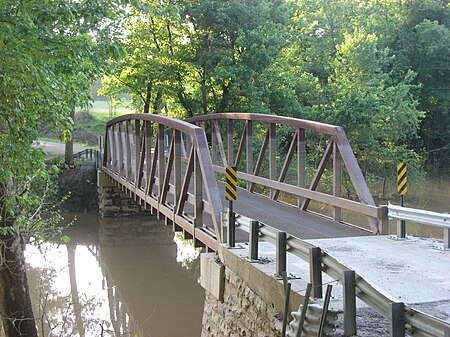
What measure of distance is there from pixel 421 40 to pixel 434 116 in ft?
18.5

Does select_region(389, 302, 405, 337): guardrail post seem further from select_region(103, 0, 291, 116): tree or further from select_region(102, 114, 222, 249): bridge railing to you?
select_region(103, 0, 291, 116): tree

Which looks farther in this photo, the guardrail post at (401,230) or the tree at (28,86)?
the guardrail post at (401,230)

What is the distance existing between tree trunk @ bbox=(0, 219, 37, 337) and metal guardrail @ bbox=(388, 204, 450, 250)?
5884 millimetres

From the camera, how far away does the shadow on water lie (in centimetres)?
1257

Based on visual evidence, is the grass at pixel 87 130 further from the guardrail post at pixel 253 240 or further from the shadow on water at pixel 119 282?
the guardrail post at pixel 253 240

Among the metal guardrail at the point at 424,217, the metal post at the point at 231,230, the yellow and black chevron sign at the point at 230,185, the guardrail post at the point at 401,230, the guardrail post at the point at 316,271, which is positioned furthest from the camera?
the guardrail post at the point at 401,230

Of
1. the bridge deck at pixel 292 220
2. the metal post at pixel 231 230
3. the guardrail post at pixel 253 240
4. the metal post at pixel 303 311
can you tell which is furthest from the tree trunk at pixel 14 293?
the metal post at pixel 303 311

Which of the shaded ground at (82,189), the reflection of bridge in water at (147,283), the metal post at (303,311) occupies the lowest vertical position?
the reflection of bridge in water at (147,283)

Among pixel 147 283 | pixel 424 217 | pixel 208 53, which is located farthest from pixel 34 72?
pixel 208 53

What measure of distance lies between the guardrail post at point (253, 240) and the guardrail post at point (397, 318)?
10.4 feet

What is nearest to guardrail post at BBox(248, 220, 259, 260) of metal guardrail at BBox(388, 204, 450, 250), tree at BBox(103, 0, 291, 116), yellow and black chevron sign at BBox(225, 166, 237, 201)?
yellow and black chevron sign at BBox(225, 166, 237, 201)

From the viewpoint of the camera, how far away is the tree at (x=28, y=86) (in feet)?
21.6

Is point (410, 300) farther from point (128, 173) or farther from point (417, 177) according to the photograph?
point (417, 177)

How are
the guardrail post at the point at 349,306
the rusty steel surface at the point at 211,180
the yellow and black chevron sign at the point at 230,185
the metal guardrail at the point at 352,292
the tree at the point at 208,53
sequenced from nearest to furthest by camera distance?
the metal guardrail at the point at 352,292, the guardrail post at the point at 349,306, the yellow and black chevron sign at the point at 230,185, the rusty steel surface at the point at 211,180, the tree at the point at 208,53
